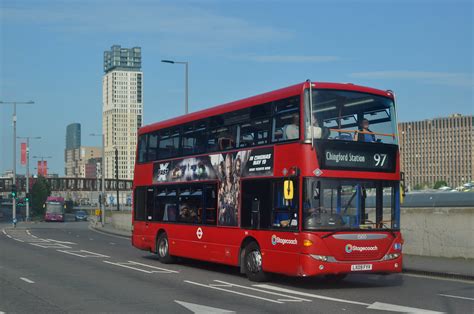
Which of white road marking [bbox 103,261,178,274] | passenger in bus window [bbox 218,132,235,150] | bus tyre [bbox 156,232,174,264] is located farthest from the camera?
bus tyre [bbox 156,232,174,264]

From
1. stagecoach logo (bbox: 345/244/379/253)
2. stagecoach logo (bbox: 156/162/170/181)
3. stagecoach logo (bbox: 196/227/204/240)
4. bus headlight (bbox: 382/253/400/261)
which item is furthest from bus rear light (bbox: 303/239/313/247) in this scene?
stagecoach logo (bbox: 156/162/170/181)

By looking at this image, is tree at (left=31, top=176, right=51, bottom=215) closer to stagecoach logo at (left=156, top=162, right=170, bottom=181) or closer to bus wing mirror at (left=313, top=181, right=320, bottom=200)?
stagecoach logo at (left=156, top=162, right=170, bottom=181)

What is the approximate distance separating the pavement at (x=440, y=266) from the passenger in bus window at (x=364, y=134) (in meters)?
4.55

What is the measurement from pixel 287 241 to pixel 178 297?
116 inches

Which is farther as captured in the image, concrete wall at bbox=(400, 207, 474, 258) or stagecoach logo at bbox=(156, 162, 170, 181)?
stagecoach logo at bbox=(156, 162, 170, 181)

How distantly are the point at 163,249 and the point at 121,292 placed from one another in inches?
299

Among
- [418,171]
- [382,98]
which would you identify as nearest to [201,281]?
[382,98]

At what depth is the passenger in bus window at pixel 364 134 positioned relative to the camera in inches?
608

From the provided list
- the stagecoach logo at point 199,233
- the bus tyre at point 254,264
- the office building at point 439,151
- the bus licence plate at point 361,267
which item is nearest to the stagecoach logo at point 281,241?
the bus tyre at point 254,264

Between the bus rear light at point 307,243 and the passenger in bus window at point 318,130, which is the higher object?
the passenger in bus window at point 318,130

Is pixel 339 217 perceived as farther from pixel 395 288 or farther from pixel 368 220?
→ pixel 395 288

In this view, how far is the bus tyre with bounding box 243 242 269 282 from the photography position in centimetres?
1642

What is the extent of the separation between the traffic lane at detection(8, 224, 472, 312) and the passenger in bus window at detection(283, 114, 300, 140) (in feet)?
11.1

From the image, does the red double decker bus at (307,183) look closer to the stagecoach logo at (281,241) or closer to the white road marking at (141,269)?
the stagecoach logo at (281,241)
